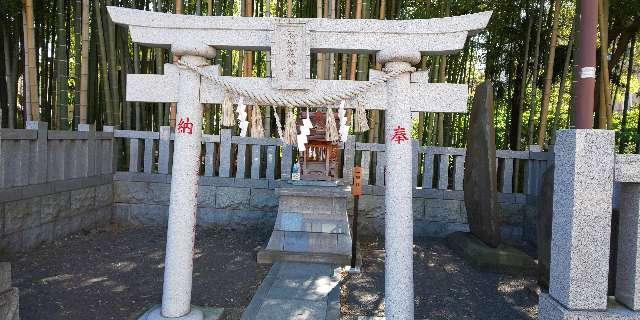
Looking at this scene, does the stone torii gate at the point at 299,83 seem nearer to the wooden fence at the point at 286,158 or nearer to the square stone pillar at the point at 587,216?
the square stone pillar at the point at 587,216

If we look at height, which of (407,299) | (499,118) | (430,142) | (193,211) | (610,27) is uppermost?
(610,27)

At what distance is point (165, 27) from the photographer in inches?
118

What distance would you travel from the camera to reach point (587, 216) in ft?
7.76

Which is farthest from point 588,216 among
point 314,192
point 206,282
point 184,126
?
point 206,282

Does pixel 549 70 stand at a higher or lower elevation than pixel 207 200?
higher

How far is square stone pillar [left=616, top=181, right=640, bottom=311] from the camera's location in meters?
2.37

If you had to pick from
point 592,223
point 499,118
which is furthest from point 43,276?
point 499,118

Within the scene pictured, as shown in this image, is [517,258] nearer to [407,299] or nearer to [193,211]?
[407,299]

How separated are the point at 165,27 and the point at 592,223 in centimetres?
284

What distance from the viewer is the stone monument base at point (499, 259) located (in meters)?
4.72

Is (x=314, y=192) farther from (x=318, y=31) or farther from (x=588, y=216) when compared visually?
(x=588, y=216)

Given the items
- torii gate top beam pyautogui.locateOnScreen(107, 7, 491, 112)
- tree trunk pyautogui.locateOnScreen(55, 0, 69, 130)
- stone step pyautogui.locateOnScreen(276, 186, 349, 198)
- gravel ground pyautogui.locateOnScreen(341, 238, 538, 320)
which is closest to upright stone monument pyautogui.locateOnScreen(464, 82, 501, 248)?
gravel ground pyautogui.locateOnScreen(341, 238, 538, 320)

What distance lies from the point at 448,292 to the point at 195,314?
2291mm

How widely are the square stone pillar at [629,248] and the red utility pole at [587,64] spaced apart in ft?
3.25
